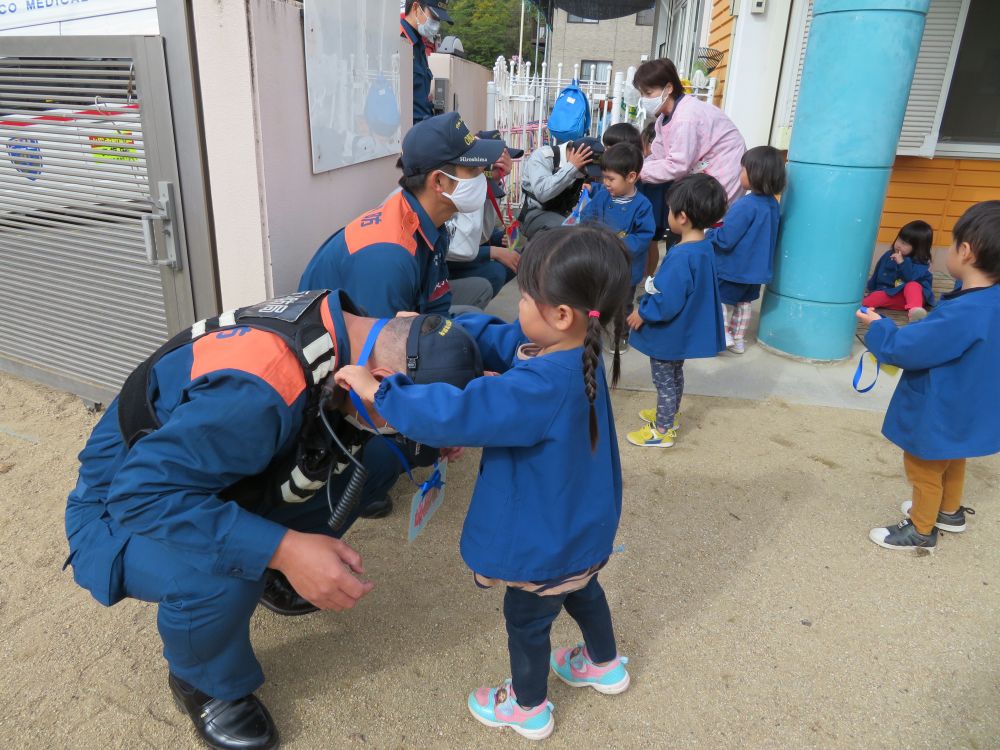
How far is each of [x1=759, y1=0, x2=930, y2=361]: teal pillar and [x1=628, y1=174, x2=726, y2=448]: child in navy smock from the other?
4.90ft

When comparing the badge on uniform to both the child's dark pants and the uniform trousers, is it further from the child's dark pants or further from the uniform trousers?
the uniform trousers

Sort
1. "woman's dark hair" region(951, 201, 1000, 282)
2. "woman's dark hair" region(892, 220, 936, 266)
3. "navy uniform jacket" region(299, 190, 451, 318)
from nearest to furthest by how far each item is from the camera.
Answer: "woman's dark hair" region(951, 201, 1000, 282) → "navy uniform jacket" region(299, 190, 451, 318) → "woman's dark hair" region(892, 220, 936, 266)

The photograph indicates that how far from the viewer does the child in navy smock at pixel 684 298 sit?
133 inches

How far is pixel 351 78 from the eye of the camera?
3498 millimetres

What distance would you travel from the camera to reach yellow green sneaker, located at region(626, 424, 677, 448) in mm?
3672

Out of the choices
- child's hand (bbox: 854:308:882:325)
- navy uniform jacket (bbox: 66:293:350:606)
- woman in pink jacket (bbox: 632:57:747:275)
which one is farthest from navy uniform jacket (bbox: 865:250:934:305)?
navy uniform jacket (bbox: 66:293:350:606)

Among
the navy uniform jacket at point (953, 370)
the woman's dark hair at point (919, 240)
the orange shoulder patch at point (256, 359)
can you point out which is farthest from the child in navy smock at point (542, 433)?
the woman's dark hair at point (919, 240)

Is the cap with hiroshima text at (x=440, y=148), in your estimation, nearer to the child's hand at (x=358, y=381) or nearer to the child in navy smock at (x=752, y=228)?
the child's hand at (x=358, y=381)

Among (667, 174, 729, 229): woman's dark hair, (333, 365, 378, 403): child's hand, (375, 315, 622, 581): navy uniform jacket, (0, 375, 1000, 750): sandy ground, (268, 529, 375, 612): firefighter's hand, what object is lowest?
(0, 375, 1000, 750): sandy ground

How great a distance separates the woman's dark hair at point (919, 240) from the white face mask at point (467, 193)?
14.6 ft

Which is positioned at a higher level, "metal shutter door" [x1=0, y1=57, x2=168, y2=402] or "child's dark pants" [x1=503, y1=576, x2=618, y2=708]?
"metal shutter door" [x1=0, y1=57, x2=168, y2=402]

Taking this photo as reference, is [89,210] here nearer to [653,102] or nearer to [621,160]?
[621,160]

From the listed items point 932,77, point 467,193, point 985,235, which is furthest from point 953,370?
point 932,77

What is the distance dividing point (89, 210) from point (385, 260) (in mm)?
1669
